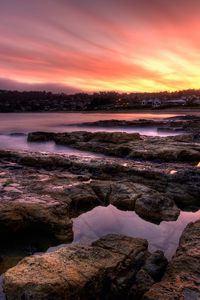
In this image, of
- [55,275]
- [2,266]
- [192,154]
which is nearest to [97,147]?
[192,154]

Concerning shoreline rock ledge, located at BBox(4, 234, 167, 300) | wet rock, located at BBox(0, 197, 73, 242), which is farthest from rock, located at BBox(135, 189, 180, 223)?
shoreline rock ledge, located at BBox(4, 234, 167, 300)

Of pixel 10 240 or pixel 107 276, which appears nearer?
pixel 107 276

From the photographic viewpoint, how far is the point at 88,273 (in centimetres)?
540

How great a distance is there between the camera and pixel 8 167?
596 inches

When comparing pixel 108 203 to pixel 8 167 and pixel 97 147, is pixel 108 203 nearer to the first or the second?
pixel 8 167

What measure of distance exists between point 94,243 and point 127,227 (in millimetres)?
2410

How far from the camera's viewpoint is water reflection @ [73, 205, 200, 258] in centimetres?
821

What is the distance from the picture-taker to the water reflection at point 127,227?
8.21 m

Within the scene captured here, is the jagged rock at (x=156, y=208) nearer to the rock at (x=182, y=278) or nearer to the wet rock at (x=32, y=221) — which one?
the wet rock at (x=32, y=221)

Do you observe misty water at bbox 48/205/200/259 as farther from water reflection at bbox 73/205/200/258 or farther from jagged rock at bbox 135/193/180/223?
jagged rock at bbox 135/193/180/223

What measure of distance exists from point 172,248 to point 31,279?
3822mm

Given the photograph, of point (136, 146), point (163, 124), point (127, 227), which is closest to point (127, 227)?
point (127, 227)

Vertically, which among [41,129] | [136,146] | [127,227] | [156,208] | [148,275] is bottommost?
[127,227]

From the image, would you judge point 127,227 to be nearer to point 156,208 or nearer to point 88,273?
point 156,208
